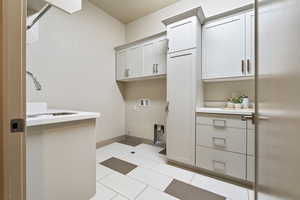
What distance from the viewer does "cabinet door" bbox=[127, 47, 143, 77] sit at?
2580 mm

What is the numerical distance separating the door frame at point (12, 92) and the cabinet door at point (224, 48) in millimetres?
1888

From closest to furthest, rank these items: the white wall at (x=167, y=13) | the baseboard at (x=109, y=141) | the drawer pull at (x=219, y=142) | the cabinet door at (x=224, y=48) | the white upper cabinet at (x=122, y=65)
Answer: the drawer pull at (x=219, y=142), the cabinet door at (x=224, y=48), the white wall at (x=167, y=13), the baseboard at (x=109, y=141), the white upper cabinet at (x=122, y=65)

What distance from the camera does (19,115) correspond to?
1.57ft

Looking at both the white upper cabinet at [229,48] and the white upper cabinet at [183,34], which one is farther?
the white upper cabinet at [183,34]

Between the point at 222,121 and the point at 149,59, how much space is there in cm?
159

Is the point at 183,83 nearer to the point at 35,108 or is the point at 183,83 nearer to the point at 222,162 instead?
the point at 222,162

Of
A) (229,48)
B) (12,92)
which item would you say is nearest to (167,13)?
(229,48)

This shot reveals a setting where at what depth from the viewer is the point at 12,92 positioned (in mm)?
457

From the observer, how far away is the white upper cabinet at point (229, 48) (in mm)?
1603

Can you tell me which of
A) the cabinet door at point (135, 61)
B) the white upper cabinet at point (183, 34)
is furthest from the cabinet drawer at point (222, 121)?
the cabinet door at point (135, 61)

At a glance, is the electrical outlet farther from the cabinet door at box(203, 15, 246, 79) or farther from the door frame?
the door frame

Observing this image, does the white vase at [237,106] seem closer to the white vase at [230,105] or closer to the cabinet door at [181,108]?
the white vase at [230,105]

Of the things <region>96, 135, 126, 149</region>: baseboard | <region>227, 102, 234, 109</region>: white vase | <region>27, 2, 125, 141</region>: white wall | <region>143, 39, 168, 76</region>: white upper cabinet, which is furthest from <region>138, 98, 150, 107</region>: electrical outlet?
<region>227, 102, 234, 109</region>: white vase

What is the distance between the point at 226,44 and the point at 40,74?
252cm
